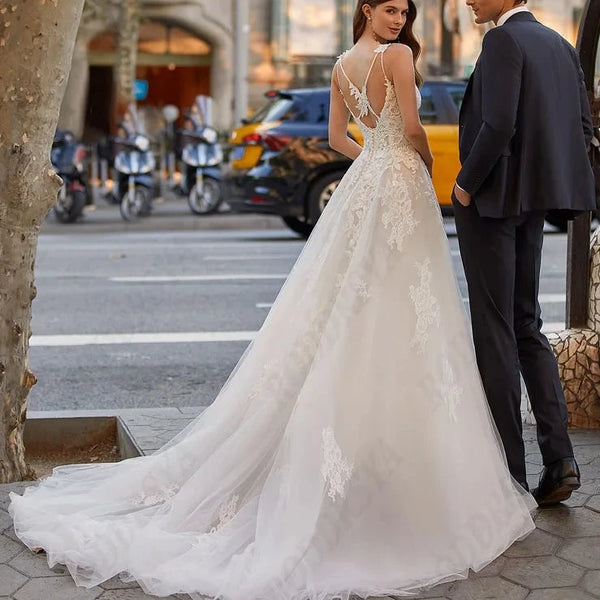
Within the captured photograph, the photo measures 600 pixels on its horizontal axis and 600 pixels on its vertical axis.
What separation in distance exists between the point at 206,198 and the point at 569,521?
47.3 feet

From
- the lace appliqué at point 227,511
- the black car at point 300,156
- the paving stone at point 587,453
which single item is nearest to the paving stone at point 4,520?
the lace appliqué at point 227,511

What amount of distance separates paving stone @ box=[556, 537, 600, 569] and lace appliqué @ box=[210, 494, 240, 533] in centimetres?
100

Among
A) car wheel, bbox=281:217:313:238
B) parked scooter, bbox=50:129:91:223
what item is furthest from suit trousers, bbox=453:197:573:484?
parked scooter, bbox=50:129:91:223

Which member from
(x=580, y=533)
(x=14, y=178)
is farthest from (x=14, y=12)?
(x=580, y=533)

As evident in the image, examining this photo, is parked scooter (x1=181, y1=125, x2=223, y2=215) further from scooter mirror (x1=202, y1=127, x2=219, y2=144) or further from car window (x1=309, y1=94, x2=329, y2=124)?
car window (x1=309, y1=94, x2=329, y2=124)

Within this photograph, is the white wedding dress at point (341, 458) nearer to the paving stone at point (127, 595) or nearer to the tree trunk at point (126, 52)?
the paving stone at point (127, 595)

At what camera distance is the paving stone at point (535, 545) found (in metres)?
3.66

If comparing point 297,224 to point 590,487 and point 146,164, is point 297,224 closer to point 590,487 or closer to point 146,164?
point 146,164

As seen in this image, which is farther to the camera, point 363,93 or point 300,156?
point 300,156

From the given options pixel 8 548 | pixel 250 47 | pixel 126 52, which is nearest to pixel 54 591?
pixel 8 548

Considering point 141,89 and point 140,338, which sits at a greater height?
point 141,89

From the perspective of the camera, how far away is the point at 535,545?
147 inches

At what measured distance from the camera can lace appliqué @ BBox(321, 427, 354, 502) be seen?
363 cm

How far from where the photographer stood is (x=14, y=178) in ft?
14.5
